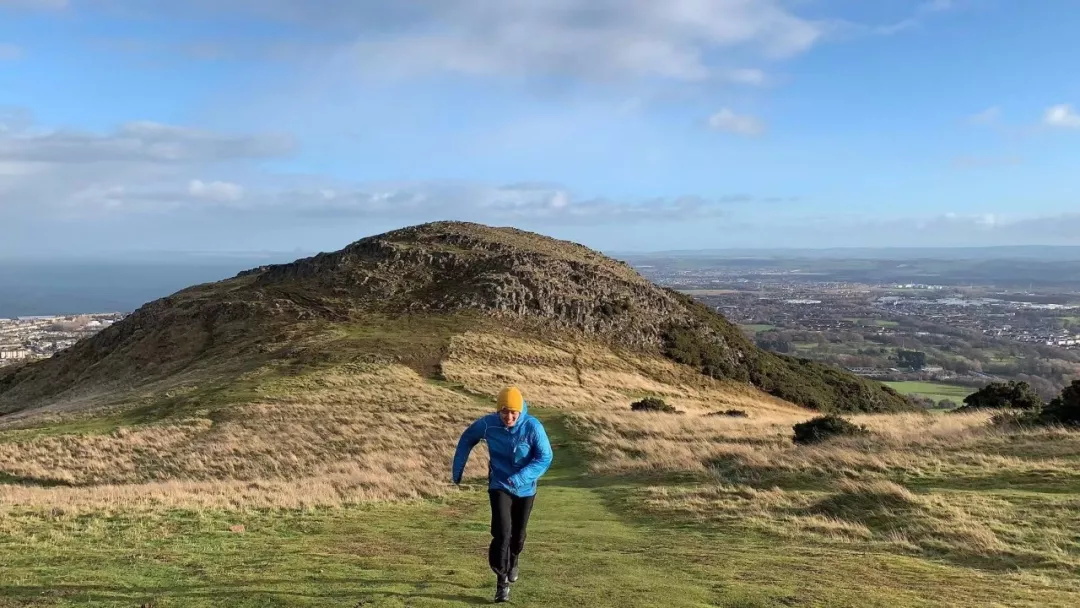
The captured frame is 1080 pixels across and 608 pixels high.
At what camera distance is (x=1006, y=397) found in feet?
102

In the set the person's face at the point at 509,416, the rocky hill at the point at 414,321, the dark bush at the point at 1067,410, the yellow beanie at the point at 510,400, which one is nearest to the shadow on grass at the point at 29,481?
the rocky hill at the point at 414,321

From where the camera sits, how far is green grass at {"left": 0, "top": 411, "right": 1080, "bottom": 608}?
24.7 feet

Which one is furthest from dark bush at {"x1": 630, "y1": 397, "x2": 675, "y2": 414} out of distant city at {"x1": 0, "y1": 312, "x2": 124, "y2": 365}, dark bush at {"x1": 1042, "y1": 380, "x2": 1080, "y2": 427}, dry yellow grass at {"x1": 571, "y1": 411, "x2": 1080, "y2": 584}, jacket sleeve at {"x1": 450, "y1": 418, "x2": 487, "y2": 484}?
distant city at {"x1": 0, "y1": 312, "x2": 124, "y2": 365}

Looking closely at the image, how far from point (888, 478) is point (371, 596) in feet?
38.0

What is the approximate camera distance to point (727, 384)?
4950cm

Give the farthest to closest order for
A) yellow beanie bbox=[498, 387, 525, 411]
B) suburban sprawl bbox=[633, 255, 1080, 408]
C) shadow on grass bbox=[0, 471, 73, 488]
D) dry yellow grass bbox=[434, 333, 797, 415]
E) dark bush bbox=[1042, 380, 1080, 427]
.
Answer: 1. suburban sprawl bbox=[633, 255, 1080, 408]
2. dry yellow grass bbox=[434, 333, 797, 415]
3. shadow on grass bbox=[0, 471, 73, 488]
4. dark bush bbox=[1042, 380, 1080, 427]
5. yellow beanie bbox=[498, 387, 525, 411]

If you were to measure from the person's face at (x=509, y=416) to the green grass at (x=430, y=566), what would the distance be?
6.00ft

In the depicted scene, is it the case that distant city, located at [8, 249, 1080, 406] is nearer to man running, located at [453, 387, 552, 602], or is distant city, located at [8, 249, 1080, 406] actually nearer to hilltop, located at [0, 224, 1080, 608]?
hilltop, located at [0, 224, 1080, 608]

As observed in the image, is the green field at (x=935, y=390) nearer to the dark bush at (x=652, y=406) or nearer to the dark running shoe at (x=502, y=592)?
the dark bush at (x=652, y=406)

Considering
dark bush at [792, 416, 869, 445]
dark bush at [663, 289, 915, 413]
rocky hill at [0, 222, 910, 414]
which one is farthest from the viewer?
dark bush at [663, 289, 915, 413]

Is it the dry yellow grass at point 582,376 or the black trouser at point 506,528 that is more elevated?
the black trouser at point 506,528

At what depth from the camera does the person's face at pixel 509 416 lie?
791 cm

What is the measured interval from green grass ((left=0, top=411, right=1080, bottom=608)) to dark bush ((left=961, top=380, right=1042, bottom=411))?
79.9 feet

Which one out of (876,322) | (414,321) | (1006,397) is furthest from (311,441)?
(876,322)
